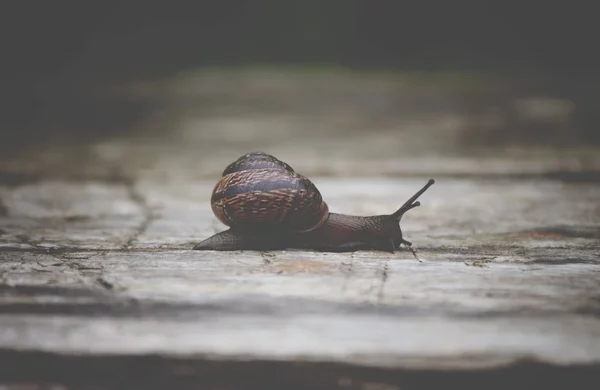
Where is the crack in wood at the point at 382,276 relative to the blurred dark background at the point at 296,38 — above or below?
below

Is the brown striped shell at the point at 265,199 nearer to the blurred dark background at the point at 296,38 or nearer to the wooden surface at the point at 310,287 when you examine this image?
the wooden surface at the point at 310,287

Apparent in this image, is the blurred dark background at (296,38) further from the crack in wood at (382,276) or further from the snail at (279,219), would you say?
the crack in wood at (382,276)

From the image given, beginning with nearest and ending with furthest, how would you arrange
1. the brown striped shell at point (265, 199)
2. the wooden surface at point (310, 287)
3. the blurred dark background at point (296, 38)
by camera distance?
the wooden surface at point (310, 287), the brown striped shell at point (265, 199), the blurred dark background at point (296, 38)

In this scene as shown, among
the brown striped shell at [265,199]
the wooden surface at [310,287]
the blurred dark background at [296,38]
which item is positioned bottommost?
the wooden surface at [310,287]

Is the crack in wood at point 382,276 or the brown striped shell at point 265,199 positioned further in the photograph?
the brown striped shell at point 265,199

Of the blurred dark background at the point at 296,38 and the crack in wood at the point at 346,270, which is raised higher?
the blurred dark background at the point at 296,38

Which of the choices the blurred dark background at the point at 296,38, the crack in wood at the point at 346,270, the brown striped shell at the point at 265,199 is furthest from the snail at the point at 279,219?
the blurred dark background at the point at 296,38

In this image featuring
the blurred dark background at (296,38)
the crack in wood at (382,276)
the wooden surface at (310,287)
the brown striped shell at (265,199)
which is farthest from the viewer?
the blurred dark background at (296,38)

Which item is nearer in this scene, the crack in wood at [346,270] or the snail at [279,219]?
the crack in wood at [346,270]

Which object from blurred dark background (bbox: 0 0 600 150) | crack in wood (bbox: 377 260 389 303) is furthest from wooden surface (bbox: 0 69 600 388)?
blurred dark background (bbox: 0 0 600 150)
